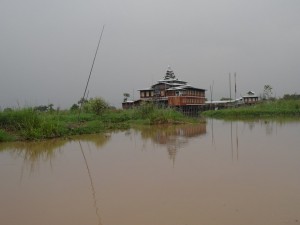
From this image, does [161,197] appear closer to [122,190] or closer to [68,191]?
[122,190]

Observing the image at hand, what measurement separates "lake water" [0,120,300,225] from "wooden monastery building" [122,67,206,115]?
1099 inches

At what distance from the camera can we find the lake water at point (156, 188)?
12.7ft

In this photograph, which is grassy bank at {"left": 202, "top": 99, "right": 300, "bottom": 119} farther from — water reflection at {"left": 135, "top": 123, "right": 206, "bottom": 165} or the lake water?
the lake water

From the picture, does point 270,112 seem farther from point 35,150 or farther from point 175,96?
point 35,150

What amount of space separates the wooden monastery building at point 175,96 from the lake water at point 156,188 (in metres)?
27.9

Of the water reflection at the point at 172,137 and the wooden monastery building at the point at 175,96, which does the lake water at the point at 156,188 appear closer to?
the water reflection at the point at 172,137

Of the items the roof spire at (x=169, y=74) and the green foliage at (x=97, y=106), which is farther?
the roof spire at (x=169, y=74)

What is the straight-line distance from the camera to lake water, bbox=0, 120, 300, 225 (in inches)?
153

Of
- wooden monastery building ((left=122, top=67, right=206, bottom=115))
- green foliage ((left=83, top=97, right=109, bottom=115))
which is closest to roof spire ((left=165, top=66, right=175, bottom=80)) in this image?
wooden monastery building ((left=122, top=67, right=206, bottom=115))

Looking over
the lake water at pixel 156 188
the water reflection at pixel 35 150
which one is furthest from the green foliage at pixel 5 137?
the lake water at pixel 156 188

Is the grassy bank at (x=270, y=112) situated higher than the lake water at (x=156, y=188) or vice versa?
the grassy bank at (x=270, y=112)

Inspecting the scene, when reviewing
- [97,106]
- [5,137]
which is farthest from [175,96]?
[5,137]

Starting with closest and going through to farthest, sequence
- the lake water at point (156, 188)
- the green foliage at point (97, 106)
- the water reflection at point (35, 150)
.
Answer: the lake water at point (156, 188)
the water reflection at point (35, 150)
the green foliage at point (97, 106)

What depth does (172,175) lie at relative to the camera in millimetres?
5840
